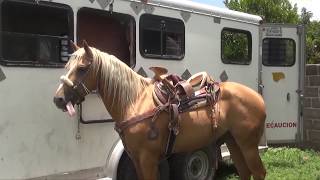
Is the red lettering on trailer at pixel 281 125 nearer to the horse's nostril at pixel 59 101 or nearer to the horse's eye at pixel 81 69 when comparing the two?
the horse's eye at pixel 81 69

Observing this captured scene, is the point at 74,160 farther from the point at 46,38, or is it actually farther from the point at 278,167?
the point at 278,167

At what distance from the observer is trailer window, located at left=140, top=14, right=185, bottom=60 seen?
241 inches

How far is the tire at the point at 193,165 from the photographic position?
6312 millimetres

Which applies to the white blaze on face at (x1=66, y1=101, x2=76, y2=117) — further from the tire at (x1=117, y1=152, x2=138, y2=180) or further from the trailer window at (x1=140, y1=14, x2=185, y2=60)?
the trailer window at (x1=140, y1=14, x2=185, y2=60)

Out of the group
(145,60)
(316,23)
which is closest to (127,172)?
(145,60)

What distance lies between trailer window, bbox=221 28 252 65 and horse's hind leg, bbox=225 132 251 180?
166 centimetres

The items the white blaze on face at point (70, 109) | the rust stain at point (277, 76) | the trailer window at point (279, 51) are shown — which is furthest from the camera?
the trailer window at point (279, 51)

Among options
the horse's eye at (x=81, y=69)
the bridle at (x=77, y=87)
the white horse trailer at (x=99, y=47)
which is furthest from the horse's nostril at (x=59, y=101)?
the white horse trailer at (x=99, y=47)

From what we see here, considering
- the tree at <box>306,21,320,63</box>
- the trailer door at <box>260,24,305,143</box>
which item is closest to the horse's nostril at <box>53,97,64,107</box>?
the trailer door at <box>260,24,305,143</box>

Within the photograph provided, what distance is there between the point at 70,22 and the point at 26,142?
121cm

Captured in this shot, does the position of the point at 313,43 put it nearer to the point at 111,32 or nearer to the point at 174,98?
the point at 111,32

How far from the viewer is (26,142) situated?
4953mm

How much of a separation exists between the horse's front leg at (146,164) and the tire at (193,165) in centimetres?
128

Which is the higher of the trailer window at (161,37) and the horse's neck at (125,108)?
the trailer window at (161,37)
